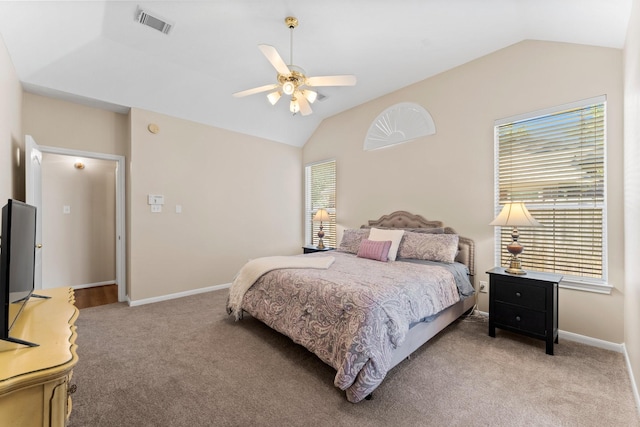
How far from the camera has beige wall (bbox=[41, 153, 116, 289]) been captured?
4320 mm

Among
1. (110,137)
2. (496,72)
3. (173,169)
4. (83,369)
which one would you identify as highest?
(496,72)

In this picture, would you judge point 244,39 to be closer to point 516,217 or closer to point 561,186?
point 516,217

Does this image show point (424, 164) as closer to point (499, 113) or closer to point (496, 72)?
point (499, 113)

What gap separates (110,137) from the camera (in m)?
3.85

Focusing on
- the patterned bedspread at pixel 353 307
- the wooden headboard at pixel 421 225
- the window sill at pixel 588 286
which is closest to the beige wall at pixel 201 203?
the patterned bedspread at pixel 353 307

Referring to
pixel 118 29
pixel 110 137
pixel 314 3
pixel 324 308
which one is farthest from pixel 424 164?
pixel 110 137

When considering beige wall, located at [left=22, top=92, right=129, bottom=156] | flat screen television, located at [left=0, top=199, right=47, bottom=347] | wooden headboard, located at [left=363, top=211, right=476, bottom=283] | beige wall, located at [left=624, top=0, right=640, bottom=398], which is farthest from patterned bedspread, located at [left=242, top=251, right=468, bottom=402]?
beige wall, located at [left=22, top=92, right=129, bottom=156]

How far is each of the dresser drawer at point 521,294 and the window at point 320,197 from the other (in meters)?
2.80

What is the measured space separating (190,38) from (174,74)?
77 centimetres

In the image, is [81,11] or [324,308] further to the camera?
[81,11]

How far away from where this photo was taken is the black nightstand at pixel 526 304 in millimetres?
2381

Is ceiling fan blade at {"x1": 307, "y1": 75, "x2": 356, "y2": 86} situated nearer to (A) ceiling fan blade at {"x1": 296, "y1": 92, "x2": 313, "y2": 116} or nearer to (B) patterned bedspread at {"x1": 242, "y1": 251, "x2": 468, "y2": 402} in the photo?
(A) ceiling fan blade at {"x1": 296, "y1": 92, "x2": 313, "y2": 116}

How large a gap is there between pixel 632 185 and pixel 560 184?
2.51 feet

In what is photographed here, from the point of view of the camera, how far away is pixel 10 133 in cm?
265
